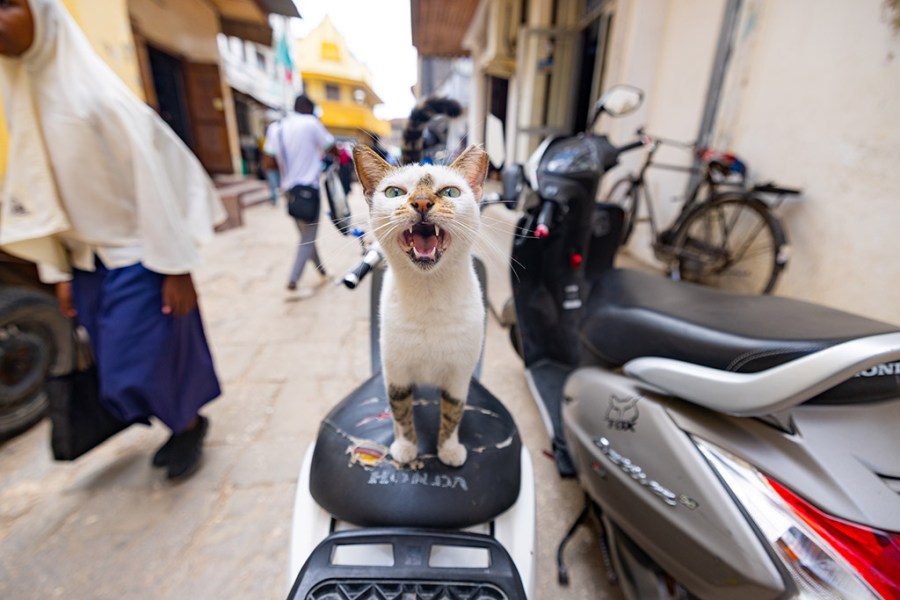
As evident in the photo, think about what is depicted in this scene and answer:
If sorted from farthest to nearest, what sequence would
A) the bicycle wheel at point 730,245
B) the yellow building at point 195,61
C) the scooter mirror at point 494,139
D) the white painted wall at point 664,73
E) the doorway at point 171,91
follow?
the doorway at point 171,91 < the yellow building at point 195,61 < the white painted wall at point 664,73 < the bicycle wheel at point 730,245 < the scooter mirror at point 494,139

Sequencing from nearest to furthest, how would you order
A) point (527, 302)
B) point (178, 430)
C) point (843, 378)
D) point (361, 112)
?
point (843, 378) < point (178, 430) < point (527, 302) < point (361, 112)

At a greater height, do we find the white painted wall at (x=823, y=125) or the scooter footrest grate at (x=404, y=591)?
the white painted wall at (x=823, y=125)

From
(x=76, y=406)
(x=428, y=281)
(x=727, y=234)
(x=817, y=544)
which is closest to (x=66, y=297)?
(x=76, y=406)

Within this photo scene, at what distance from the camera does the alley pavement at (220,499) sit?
1.31m

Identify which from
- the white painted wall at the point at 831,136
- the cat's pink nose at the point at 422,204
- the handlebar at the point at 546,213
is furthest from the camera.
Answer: the white painted wall at the point at 831,136

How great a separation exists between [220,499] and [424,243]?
1615 mm

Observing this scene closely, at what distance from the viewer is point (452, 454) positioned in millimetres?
943

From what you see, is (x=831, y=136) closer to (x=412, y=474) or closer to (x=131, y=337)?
(x=412, y=474)

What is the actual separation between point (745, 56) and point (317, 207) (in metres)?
3.54

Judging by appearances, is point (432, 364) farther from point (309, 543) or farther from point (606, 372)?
point (606, 372)

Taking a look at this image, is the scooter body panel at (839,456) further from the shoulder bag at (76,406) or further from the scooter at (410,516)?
the shoulder bag at (76,406)

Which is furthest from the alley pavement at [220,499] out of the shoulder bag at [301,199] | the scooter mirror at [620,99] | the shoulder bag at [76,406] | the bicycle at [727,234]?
the bicycle at [727,234]

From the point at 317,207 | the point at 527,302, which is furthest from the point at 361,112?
the point at 527,302

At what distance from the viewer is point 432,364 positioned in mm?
842
